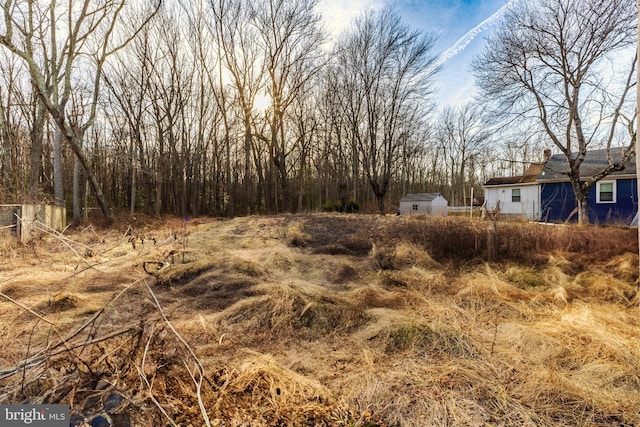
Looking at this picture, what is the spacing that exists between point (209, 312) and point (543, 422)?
3177mm

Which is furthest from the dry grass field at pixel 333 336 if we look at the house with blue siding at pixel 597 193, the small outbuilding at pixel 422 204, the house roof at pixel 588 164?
the small outbuilding at pixel 422 204

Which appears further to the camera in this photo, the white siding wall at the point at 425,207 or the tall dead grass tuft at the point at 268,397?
the white siding wall at the point at 425,207

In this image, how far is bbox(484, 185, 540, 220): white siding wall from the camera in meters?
15.7

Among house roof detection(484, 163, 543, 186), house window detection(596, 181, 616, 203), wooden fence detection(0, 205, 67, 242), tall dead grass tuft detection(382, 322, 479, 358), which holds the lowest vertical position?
tall dead grass tuft detection(382, 322, 479, 358)

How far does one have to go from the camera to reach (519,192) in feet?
56.4

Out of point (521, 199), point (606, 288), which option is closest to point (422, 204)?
point (521, 199)

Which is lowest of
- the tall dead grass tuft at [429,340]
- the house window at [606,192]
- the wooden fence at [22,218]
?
the tall dead grass tuft at [429,340]

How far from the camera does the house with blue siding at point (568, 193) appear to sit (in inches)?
485

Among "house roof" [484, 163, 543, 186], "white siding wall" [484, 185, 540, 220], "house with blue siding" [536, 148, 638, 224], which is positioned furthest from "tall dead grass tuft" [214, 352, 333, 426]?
"house roof" [484, 163, 543, 186]

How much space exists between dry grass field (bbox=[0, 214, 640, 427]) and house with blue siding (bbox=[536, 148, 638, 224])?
9.04 metres

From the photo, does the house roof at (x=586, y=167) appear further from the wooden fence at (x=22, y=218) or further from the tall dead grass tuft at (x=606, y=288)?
the wooden fence at (x=22, y=218)

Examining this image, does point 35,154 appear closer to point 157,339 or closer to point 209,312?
point 209,312

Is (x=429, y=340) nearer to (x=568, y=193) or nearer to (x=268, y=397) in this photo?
(x=268, y=397)

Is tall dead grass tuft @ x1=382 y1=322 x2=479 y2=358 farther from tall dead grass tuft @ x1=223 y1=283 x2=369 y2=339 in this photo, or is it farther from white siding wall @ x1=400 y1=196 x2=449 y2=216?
white siding wall @ x1=400 y1=196 x2=449 y2=216
